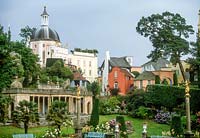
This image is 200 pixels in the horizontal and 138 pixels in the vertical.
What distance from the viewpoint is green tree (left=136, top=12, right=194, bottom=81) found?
176ft

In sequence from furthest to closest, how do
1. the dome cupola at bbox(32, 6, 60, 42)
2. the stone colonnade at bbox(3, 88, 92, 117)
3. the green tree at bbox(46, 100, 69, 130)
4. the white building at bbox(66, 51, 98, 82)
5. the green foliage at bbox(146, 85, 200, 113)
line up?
the white building at bbox(66, 51, 98, 82) → the dome cupola at bbox(32, 6, 60, 42) → the green foliage at bbox(146, 85, 200, 113) → the stone colonnade at bbox(3, 88, 92, 117) → the green tree at bbox(46, 100, 69, 130)

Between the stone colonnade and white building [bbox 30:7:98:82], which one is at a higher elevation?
white building [bbox 30:7:98:82]

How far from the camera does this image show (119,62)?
267 feet

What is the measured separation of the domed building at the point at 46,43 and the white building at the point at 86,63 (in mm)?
2788

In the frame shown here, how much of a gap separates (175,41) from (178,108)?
476 inches

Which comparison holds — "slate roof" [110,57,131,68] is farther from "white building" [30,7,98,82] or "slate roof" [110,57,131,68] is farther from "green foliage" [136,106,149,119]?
"green foliage" [136,106,149,119]

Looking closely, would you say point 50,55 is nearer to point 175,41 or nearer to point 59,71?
point 59,71

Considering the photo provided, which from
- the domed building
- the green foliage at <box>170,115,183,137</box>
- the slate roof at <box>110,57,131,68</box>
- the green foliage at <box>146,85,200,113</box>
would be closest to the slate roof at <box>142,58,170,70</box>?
the slate roof at <box>110,57,131,68</box>

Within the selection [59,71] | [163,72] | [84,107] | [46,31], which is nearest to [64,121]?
[84,107]

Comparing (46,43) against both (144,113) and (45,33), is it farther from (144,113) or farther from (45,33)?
(144,113)

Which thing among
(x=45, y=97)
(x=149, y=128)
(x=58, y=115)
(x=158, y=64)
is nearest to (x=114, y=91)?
(x=158, y=64)

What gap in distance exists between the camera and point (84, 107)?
177 feet

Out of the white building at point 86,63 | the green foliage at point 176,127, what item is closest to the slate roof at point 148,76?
the white building at point 86,63

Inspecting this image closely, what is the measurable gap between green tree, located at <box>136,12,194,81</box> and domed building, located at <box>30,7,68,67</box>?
30.7m
